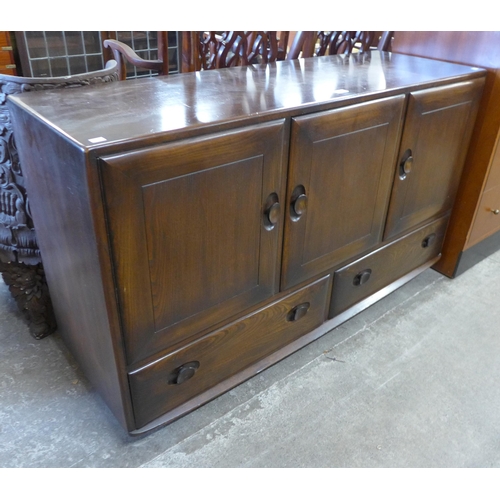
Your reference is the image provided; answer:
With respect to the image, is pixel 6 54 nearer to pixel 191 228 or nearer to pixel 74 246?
pixel 74 246

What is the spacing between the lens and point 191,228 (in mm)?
916

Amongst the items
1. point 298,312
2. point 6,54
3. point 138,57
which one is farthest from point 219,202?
point 6,54

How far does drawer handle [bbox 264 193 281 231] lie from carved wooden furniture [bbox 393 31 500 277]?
881mm

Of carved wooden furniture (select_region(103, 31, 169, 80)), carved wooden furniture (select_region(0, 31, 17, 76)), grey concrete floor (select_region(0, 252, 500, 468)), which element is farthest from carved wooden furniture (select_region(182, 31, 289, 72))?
carved wooden furniture (select_region(0, 31, 17, 76))

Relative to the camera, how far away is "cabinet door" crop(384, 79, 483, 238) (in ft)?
4.20

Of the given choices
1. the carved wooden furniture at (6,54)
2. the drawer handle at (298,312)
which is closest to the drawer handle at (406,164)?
the drawer handle at (298,312)

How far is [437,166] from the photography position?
1.46 metres

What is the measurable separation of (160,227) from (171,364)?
35 cm

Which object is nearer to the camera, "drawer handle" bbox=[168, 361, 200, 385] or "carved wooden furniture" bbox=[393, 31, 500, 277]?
"drawer handle" bbox=[168, 361, 200, 385]

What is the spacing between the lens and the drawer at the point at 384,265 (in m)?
1.40

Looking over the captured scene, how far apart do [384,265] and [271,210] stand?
647mm

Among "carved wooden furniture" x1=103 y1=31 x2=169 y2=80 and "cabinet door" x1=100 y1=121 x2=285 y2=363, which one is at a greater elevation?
"carved wooden furniture" x1=103 y1=31 x2=169 y2=80

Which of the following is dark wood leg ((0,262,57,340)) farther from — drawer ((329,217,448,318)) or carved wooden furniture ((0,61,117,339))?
drawer ((329,217,448,318))

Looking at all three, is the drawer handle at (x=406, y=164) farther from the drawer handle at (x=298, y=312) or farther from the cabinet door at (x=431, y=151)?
the drawer handle at (x=298, y=312)
